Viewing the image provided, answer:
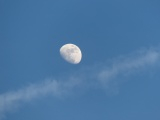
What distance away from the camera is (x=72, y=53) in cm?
2441

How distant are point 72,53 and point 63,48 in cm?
128

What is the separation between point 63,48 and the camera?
2512cm
